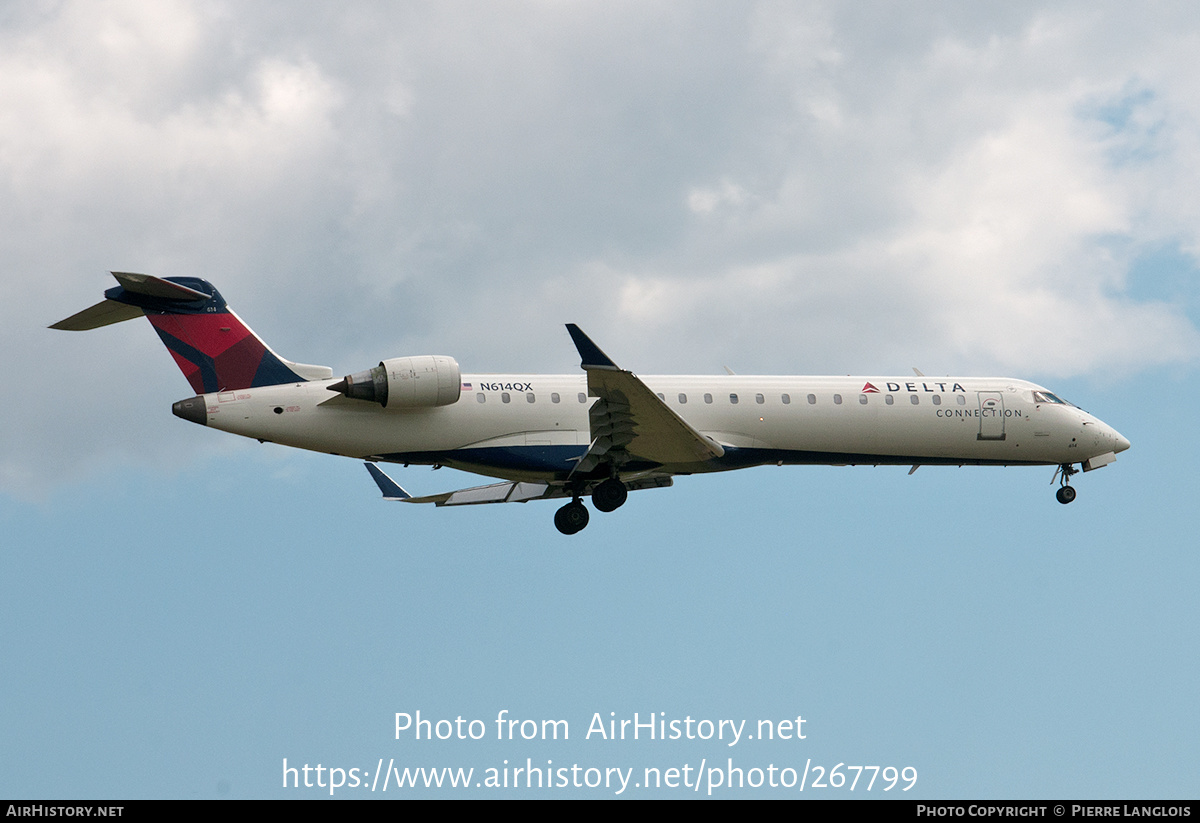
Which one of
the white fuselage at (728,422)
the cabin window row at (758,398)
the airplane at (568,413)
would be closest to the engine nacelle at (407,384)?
the airplane at (568,413)

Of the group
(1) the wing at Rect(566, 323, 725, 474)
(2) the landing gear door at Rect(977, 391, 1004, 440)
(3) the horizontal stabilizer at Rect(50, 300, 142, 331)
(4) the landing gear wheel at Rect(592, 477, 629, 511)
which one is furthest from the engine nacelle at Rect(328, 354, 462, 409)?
(2) the landing gear door at Rect(977, 391, 1004, 440)

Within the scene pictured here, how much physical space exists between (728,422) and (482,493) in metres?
6.89

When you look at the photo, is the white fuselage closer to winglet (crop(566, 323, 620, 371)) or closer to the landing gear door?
the landing gear door

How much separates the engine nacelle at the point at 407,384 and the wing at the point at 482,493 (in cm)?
506

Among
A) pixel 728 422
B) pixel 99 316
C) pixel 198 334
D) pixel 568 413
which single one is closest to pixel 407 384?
pixel 568 413

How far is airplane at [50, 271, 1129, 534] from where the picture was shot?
2628 cm

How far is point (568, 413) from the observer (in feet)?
91.0

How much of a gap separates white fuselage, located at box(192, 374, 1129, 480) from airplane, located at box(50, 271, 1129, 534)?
30 millimetres

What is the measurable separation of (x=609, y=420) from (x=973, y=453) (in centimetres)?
992

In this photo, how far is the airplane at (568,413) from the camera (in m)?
26.3

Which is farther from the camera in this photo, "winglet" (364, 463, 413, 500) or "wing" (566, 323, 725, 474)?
"winglet" (364, 463, 413, 500)

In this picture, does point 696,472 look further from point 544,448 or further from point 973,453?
point 973,453

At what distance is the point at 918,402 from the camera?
30188mm

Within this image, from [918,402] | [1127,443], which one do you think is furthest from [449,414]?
[1127,443]
